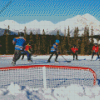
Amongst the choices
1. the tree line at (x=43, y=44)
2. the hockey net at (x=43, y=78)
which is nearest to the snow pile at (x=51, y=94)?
the hockey net at (x=43, y=78)

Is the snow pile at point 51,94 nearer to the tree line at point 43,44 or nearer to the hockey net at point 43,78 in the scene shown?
the hockey net at point 43,78

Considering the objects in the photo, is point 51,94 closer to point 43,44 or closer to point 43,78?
point 43,78

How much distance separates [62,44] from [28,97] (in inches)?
2949

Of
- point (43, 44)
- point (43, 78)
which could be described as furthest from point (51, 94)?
point (43, 44)

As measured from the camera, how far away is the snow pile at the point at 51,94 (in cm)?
297

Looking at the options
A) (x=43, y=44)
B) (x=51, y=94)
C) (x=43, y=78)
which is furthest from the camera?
(x=43, y=44)

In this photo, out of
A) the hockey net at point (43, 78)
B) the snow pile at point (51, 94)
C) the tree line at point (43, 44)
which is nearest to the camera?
the snow pile at point (51, 94)

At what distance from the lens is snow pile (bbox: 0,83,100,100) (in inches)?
117

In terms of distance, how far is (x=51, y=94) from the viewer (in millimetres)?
3189

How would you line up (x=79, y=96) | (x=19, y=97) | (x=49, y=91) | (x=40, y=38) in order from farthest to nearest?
(x=40, y=38), (x=49, y=91), (x=79, y=96), (x=19, y=97)

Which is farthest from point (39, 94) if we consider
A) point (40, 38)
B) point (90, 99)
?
point (40, 38)

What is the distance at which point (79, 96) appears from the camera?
3137 millimetres

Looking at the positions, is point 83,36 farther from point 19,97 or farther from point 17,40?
point 19,97

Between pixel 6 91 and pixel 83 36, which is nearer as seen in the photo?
pixel 6 91
